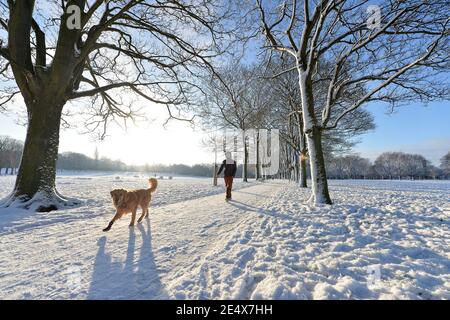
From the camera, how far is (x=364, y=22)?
7.46 m

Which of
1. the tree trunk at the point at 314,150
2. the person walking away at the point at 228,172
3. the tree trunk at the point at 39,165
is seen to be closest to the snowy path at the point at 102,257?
the tree trunk at the point at 39,165

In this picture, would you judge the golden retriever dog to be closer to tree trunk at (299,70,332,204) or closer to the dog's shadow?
the dog's shadow

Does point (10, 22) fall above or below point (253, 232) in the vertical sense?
above

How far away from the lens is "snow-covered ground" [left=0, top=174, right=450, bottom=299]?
211 centimetres

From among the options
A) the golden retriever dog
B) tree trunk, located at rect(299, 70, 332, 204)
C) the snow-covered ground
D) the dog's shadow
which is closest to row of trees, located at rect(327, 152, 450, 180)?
tree trunk, located at rect(299, 70, 332, 204)

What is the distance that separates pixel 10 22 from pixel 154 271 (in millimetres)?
8971

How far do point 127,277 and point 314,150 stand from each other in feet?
22.6

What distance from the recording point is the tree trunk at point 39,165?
251 inches

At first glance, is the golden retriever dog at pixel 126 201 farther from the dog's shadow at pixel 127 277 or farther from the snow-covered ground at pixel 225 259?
the dog's shadow at pixel 127 277

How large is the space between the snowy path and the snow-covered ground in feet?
0.04

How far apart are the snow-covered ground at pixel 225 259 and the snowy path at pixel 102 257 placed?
0.01m

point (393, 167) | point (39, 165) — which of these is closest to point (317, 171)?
point (39, 165)
